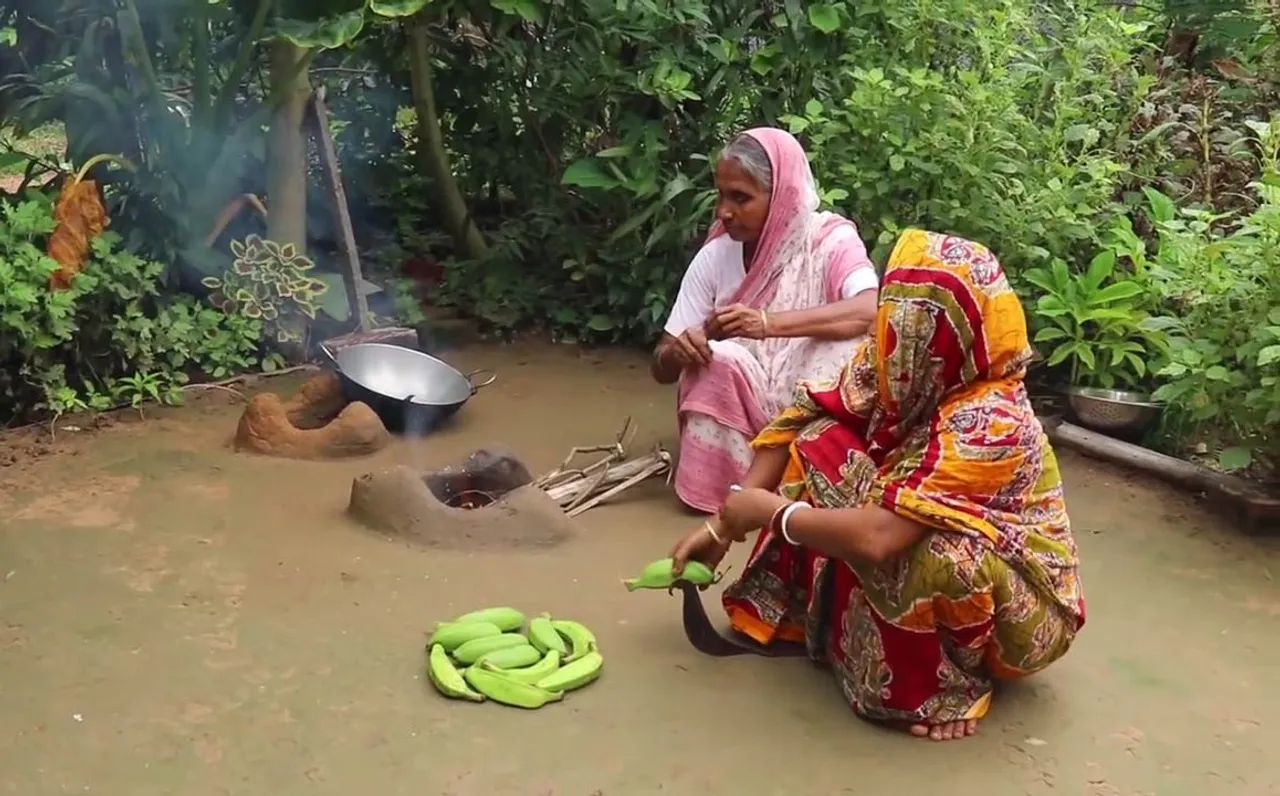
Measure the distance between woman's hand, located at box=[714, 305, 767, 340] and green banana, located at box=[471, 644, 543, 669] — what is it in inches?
50.1

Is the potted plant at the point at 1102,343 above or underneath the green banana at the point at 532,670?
above

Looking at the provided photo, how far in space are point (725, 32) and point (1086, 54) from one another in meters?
1.49

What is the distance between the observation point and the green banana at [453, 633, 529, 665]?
3.01 metres

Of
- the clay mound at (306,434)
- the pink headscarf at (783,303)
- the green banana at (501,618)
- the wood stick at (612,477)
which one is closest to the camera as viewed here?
the green banana at (501,618)

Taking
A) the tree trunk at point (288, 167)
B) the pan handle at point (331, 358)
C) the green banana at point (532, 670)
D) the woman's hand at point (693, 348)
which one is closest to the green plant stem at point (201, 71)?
the tree trunk at point (288, 167)

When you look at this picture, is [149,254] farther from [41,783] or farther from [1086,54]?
[1086,54]

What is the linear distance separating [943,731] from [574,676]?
835 millimetres

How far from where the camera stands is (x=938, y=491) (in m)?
2.49

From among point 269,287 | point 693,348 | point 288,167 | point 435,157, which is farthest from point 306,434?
point 435,157

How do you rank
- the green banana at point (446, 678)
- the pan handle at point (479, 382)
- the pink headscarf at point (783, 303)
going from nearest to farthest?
the green banana at point (446, 678) < the pink headscarf at point (783, 303) < the pan handle at point (479, 382)

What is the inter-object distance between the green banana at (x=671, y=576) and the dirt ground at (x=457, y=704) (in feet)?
0.76

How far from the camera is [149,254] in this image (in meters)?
5.32

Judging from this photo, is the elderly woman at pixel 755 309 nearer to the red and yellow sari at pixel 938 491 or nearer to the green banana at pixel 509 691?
the red and yellow sari at pixel 938 491

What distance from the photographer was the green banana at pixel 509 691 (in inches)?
112
